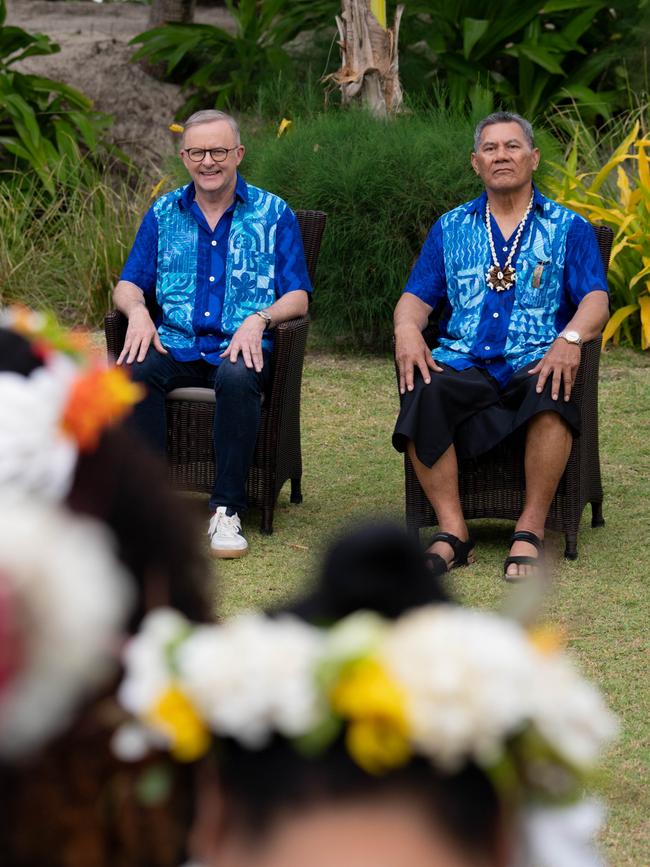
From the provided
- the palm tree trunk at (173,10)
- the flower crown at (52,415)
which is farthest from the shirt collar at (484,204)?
the palm tree trunk at (173,10)

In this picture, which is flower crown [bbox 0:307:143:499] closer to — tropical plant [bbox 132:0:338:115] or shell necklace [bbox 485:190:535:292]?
shell necklace [bbox 485:190:535:292]

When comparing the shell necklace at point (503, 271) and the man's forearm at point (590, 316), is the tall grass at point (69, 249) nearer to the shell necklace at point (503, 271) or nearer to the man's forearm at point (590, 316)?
the shell necklace at point (503, 271)

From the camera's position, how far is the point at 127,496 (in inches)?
39.4

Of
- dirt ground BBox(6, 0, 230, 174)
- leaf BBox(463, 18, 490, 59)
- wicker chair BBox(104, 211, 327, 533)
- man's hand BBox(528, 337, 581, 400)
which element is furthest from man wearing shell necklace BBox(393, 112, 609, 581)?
dirt ground BBox(6, 0, 230, 174)

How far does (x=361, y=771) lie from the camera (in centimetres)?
90

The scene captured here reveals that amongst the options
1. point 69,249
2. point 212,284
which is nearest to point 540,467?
point 212,284

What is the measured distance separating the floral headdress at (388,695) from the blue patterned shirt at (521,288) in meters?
3.46

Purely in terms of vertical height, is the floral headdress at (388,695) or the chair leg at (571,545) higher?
the floral headdress at (388,695)

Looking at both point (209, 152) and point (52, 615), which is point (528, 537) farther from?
point (52, 615)

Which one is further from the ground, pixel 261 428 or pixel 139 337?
pixel 139 337

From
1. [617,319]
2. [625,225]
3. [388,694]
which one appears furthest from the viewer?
[617,319]

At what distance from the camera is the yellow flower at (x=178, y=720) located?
893 mm

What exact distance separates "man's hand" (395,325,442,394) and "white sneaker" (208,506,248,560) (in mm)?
719

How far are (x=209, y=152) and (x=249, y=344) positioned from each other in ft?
2.48
